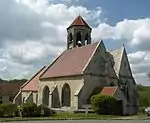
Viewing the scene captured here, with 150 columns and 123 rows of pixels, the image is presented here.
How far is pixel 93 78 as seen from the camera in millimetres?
48094

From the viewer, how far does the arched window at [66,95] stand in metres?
50.2

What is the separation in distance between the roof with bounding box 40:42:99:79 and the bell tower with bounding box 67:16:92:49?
3042 mm

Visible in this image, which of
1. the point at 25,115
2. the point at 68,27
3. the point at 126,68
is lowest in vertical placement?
the point at 25,115

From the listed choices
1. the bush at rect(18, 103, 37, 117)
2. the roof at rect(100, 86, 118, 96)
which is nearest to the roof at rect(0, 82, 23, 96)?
the roof at rect(100, 86, 118, 96)

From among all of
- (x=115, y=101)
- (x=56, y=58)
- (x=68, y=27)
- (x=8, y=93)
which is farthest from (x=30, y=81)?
(x=115, y=101)

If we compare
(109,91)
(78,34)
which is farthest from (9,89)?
(109,91)

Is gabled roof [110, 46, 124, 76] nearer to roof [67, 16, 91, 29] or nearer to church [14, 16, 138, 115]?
church [14, 16, 138, 115]

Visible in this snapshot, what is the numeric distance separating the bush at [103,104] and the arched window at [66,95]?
7.82 metres

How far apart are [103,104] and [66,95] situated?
10173 mm

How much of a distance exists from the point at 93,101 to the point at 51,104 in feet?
35.3

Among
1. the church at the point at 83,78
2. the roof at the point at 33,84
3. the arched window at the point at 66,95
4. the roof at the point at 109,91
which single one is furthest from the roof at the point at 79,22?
the roof at the point at 109,91

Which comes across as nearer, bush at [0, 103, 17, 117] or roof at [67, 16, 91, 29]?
bush at [0, 103, 17, 117]

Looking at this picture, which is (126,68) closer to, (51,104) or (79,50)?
(79,50)

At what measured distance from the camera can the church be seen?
46.9m
